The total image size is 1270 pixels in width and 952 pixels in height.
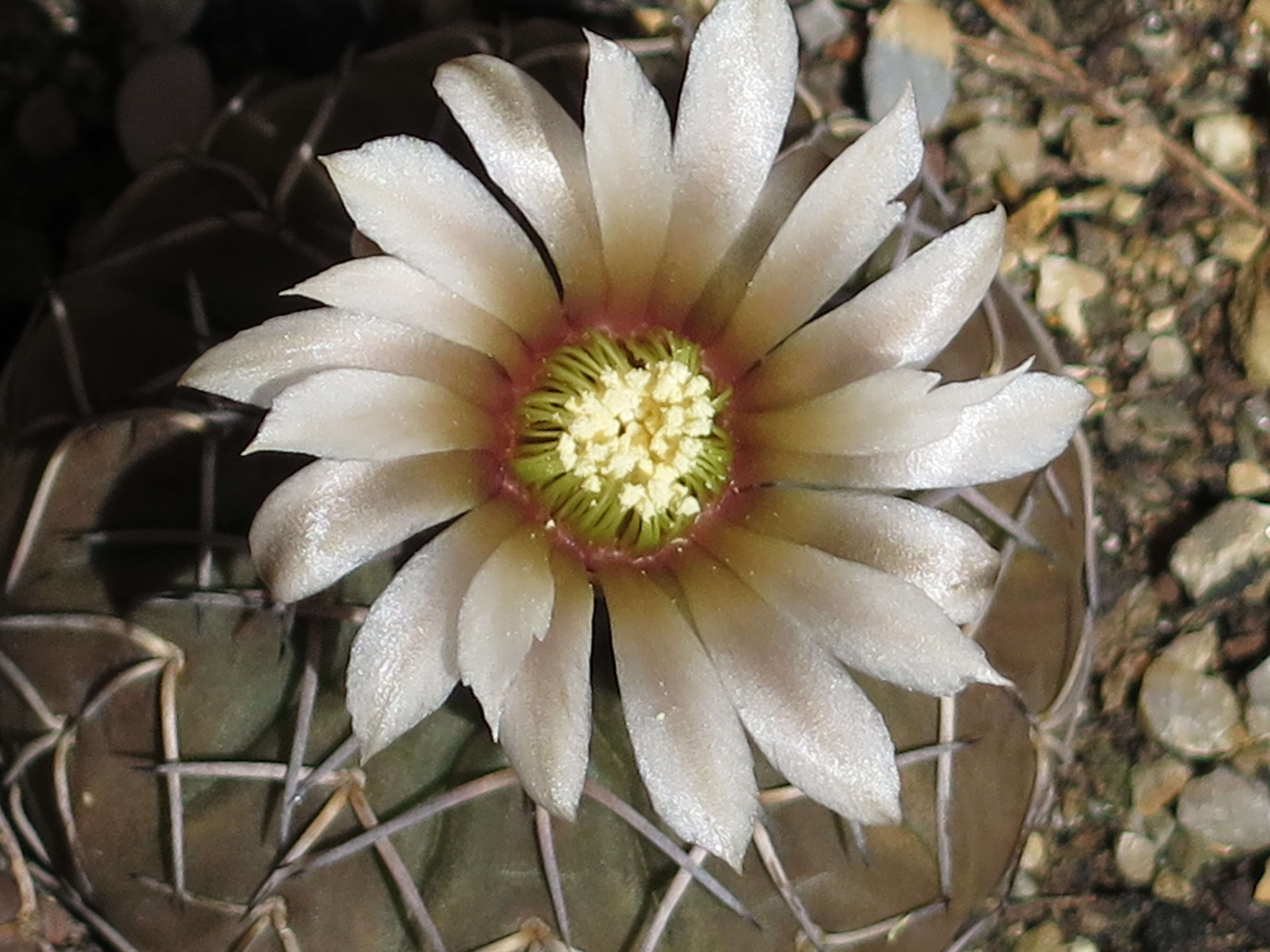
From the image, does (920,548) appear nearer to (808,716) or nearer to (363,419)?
(808,716)

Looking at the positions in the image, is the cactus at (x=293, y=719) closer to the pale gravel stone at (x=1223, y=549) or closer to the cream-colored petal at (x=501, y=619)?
the cream-colored petal at (x=501, y=619)

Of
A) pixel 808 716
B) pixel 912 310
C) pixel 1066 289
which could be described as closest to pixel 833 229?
pixel 912 310

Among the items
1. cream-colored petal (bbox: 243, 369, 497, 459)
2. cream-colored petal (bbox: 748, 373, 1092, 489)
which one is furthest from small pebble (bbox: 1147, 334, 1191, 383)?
cream-colored petal (bbox: 243, 369, 497, 459)

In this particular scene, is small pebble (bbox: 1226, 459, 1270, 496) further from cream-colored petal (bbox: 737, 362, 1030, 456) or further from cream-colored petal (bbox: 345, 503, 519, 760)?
cream-colored petal (bbox: 345, 503, 519, 760)

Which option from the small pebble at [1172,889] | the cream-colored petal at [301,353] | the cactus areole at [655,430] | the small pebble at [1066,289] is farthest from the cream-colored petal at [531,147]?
the small pebble at [1172,889]

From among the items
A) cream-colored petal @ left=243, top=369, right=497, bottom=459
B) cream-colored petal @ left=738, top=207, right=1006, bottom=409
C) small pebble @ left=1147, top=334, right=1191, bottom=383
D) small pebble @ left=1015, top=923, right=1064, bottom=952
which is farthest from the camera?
small pebble @ left=1147, top=334, right=1191, bottom=383

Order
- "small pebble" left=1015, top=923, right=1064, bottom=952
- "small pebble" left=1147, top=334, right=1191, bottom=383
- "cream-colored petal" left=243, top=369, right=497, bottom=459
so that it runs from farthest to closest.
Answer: "small pebble" left=1147, top=334, right=1191, bottom=383 → "small pebble" left=1015, top=923, right=1064, bottom=952 → "cream-colored petal" left=243, top=369, right=497, bottom=459

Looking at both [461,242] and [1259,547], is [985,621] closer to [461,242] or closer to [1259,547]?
[461,242]
